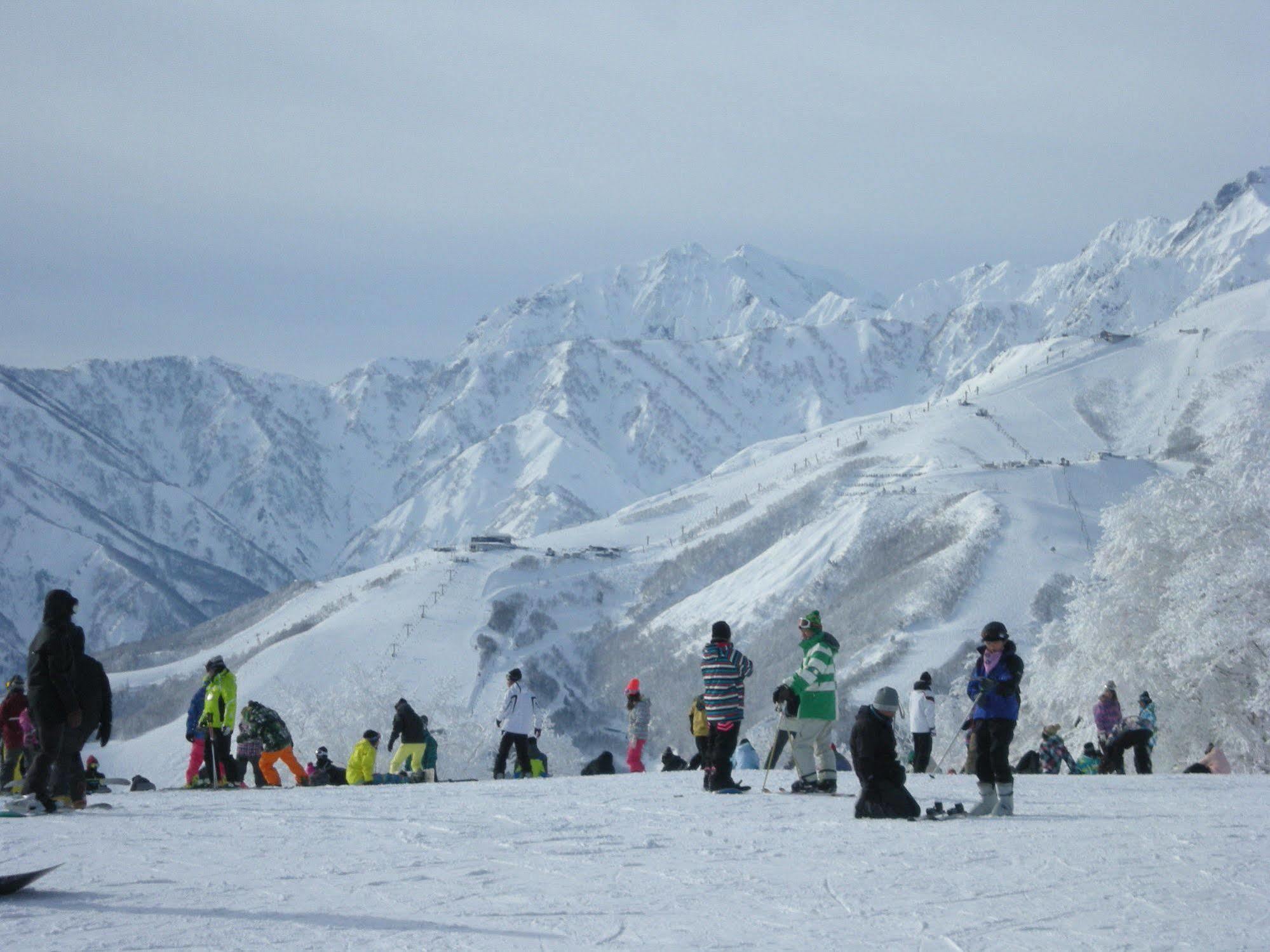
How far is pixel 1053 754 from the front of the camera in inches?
1126

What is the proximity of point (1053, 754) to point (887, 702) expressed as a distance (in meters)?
14.2

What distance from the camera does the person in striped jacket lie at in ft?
60.6

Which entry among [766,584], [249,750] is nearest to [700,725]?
[249,750]

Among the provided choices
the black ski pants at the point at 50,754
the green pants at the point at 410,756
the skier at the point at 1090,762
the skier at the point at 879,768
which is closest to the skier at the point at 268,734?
the green pants at the point at 410,756

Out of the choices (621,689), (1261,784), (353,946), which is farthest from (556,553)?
(353,946)

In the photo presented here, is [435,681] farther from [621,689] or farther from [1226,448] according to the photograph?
[1226,448]

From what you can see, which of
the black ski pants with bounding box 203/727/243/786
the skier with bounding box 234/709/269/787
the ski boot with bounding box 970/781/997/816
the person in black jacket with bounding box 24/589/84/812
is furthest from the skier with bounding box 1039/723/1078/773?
the person in black jacket with bounding box 24/589/84/812

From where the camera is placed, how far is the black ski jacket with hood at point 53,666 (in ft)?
49.6

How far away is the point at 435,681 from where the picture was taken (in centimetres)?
12731

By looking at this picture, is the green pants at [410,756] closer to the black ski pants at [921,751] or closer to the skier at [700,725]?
the skier at [700,725]

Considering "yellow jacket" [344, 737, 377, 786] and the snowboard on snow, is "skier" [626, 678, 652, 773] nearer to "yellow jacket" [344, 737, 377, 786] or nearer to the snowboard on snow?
"yellow jacket" [344, 737, 377, 786]

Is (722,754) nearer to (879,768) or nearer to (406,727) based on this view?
(879,768)

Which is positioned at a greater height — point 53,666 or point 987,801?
point 53,666

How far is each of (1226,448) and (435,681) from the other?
89.1m
